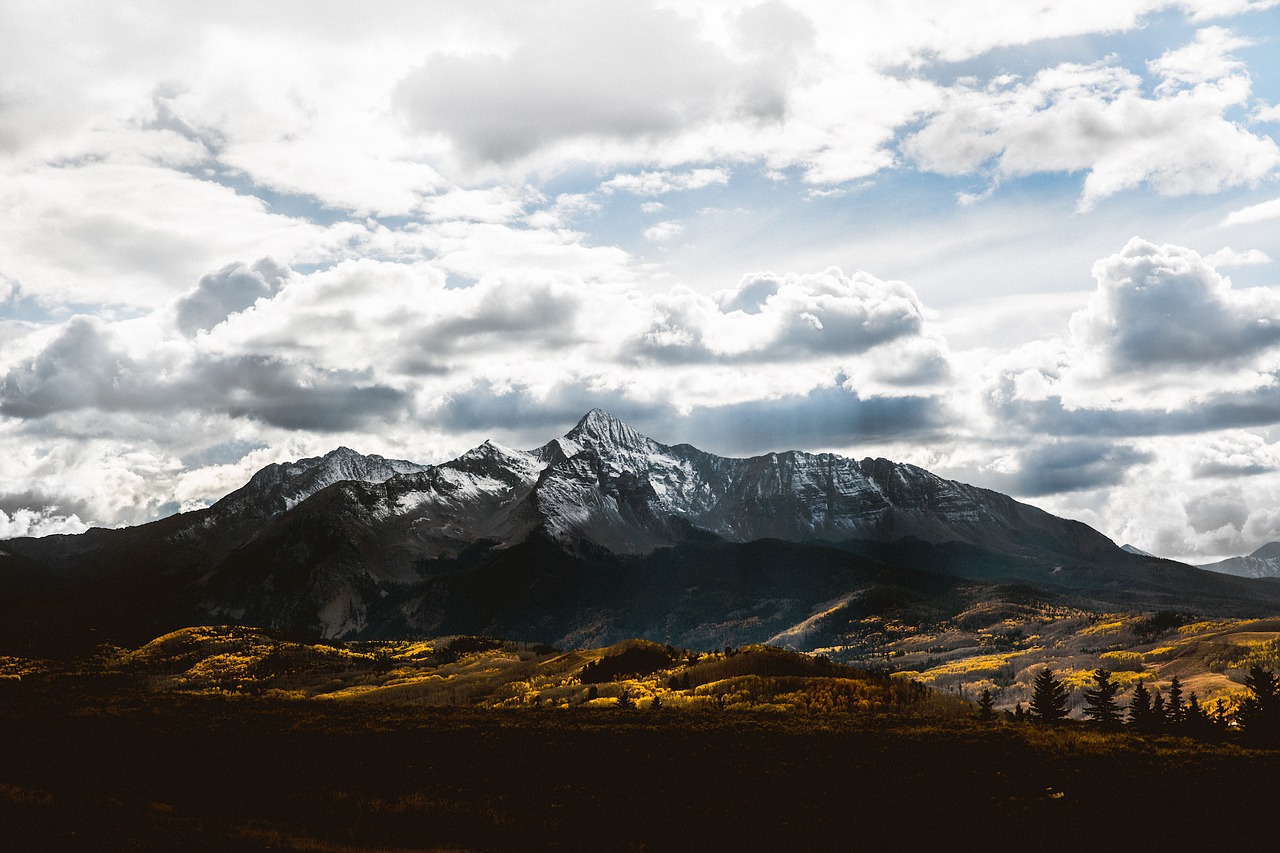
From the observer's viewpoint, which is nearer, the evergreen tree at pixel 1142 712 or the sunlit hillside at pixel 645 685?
the sunlit hillside at pixel 645 685

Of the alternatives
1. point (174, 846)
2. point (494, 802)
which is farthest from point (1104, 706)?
point (174, 846)

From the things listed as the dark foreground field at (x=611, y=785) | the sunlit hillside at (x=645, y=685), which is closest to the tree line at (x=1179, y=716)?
the sunlit hillside at (x=645, y=685)

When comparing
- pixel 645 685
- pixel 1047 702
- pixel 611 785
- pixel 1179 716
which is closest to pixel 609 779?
pixel 611 785

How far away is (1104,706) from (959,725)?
152 ft

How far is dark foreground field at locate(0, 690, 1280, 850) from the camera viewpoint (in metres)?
46.2

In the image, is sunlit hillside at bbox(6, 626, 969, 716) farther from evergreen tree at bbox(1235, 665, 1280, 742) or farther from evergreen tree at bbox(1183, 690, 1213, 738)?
evergreen tree at bbox(1235, 665, 1280, 742)

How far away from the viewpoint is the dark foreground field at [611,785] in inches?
1817

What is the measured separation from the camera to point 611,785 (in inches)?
2381

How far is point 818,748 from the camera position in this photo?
7644 centimetres

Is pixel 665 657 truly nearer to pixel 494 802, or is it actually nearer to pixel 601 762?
pixel 601 762

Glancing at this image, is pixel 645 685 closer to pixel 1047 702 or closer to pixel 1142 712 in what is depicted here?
pixel 1047 702

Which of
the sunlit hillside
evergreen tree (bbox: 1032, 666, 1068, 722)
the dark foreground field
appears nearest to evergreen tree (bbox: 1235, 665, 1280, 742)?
evergreen tree (bbox: 1032, 666, 1068, 722)

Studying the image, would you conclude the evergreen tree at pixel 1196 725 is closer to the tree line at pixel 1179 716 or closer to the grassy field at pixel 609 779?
the tree line at pixel 1179 716

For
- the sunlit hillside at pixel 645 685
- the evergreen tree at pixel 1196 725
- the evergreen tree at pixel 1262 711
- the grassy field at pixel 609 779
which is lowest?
the evergreen tree at pixel 1196 725
